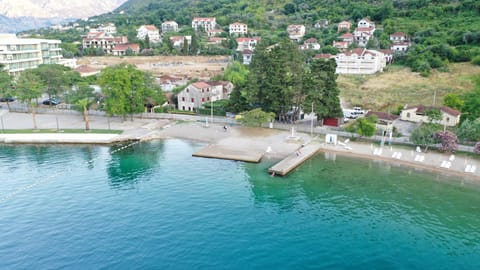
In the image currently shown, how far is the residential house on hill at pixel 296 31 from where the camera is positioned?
14725cm

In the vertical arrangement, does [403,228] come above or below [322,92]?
below

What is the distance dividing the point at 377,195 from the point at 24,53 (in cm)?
9568

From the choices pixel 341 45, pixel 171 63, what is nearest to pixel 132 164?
pixel 171 63

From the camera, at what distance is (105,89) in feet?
199

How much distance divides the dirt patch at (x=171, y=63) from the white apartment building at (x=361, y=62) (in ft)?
120

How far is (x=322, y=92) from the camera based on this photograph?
178ft

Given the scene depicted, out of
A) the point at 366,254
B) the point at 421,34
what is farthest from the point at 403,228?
the point at 421,34

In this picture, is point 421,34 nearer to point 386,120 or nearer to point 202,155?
point 386,120

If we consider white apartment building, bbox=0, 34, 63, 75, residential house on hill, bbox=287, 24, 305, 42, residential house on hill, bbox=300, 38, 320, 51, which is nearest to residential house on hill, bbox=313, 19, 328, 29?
residential house on hill, bbox=287, 24, 305, 42

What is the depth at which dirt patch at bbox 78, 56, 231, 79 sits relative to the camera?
4539 inches

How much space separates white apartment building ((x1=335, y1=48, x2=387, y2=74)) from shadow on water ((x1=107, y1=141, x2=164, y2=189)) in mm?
65187

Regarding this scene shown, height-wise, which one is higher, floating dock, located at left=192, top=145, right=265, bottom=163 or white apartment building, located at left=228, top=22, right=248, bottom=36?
A: white apartment building, located at left=228, top=22, right=248, bottom=36

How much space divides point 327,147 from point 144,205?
26485 mm

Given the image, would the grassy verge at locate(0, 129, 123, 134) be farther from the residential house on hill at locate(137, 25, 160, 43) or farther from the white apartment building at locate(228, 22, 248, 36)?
the residential house on hill at locate(137, 25, 160, 43)
